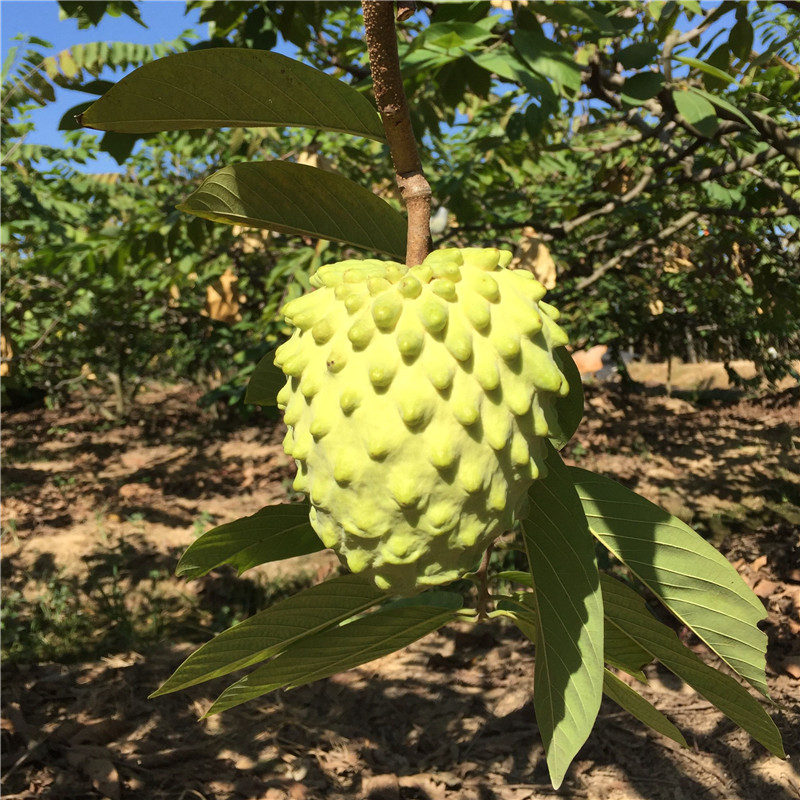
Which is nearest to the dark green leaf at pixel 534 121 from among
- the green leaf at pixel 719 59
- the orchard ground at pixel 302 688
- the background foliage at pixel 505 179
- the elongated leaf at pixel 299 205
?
the background foliage at pixel 505 179

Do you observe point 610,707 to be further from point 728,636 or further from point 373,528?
point 373,528

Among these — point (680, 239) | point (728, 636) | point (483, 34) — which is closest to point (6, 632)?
point (483, 34)

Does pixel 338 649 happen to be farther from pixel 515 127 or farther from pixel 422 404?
pixel 515 127

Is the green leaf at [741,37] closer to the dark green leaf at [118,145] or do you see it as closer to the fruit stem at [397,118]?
the dark green leaf at [118,145]

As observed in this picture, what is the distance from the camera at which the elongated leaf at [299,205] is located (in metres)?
0.63

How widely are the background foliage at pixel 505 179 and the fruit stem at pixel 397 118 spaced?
1.02 meters

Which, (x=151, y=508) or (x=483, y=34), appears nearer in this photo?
(x=483, y=34)

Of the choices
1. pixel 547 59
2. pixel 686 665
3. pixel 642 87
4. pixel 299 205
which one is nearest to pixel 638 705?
pixel 686 665

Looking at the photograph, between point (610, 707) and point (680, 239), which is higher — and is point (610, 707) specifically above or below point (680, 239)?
below

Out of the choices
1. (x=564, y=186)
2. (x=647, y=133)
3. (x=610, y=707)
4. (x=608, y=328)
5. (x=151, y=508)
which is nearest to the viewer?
(x=647, y=133)

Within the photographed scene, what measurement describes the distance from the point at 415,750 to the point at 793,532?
8.15ft

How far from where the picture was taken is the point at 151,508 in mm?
5375

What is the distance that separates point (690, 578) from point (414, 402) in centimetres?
38

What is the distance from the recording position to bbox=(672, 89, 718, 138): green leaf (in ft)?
5.16
